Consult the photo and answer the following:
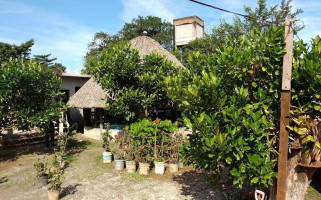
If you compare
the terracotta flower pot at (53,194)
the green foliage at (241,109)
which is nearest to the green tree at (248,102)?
the green foliage at (241,109)

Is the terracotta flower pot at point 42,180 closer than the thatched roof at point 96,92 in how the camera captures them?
Yes

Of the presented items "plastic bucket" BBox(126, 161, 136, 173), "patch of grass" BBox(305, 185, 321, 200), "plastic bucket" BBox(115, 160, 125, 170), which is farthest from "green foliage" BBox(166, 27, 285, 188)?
"plastic bucket" BBox(115, 160, 125, 170)

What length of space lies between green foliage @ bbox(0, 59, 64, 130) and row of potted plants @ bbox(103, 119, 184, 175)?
3.09 meters

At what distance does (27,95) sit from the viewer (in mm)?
9008

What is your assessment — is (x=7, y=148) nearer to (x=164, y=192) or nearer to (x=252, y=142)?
(x=164, y=192)

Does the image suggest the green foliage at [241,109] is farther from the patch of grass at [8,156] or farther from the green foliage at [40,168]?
the patch of grass at [8,156]

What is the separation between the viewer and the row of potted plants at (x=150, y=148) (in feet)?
24.7

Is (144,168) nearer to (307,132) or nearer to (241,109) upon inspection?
(241,109)

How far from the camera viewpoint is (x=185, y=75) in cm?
399

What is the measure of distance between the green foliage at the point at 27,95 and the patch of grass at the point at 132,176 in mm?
3702

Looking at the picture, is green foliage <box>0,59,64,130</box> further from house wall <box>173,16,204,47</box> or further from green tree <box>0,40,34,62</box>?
house wall <box>173,16,204,47</box>

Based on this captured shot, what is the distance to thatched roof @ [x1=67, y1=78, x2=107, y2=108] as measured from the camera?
42.4 ft

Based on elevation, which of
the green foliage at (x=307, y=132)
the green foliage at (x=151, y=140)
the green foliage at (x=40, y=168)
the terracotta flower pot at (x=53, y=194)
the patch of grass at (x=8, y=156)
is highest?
the green foliage at (x=307, y=132)

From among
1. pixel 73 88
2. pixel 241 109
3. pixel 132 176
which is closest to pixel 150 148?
pixel 132 176
